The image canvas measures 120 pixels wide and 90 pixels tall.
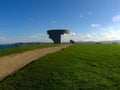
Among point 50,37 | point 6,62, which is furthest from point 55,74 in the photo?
point 50,37

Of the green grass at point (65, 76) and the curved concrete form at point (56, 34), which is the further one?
the curved concrete form at point (56, 34)

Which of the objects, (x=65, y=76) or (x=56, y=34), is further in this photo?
(x=56, y=34)

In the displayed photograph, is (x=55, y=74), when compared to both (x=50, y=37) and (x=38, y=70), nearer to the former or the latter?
(x=38, y=70)

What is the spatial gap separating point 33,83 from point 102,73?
511cm

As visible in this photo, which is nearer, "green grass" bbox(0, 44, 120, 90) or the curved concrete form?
"green grass" bbox(0, 44, 120, 90)

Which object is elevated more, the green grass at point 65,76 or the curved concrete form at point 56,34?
the curved concrete form at point 56,34

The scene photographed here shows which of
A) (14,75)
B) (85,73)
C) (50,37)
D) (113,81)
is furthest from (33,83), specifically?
(50,37)

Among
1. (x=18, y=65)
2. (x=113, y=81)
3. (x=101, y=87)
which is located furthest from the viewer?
(x=18, y=65)

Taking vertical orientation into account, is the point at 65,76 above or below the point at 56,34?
below

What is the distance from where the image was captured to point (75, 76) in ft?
46.2

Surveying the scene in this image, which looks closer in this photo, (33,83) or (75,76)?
(33,83)

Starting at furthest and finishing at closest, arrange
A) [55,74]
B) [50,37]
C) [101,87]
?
[50,37] → [55,74] → [101,87]

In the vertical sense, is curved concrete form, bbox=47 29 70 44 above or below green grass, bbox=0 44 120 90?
above

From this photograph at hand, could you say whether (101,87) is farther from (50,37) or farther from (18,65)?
(50,37)
